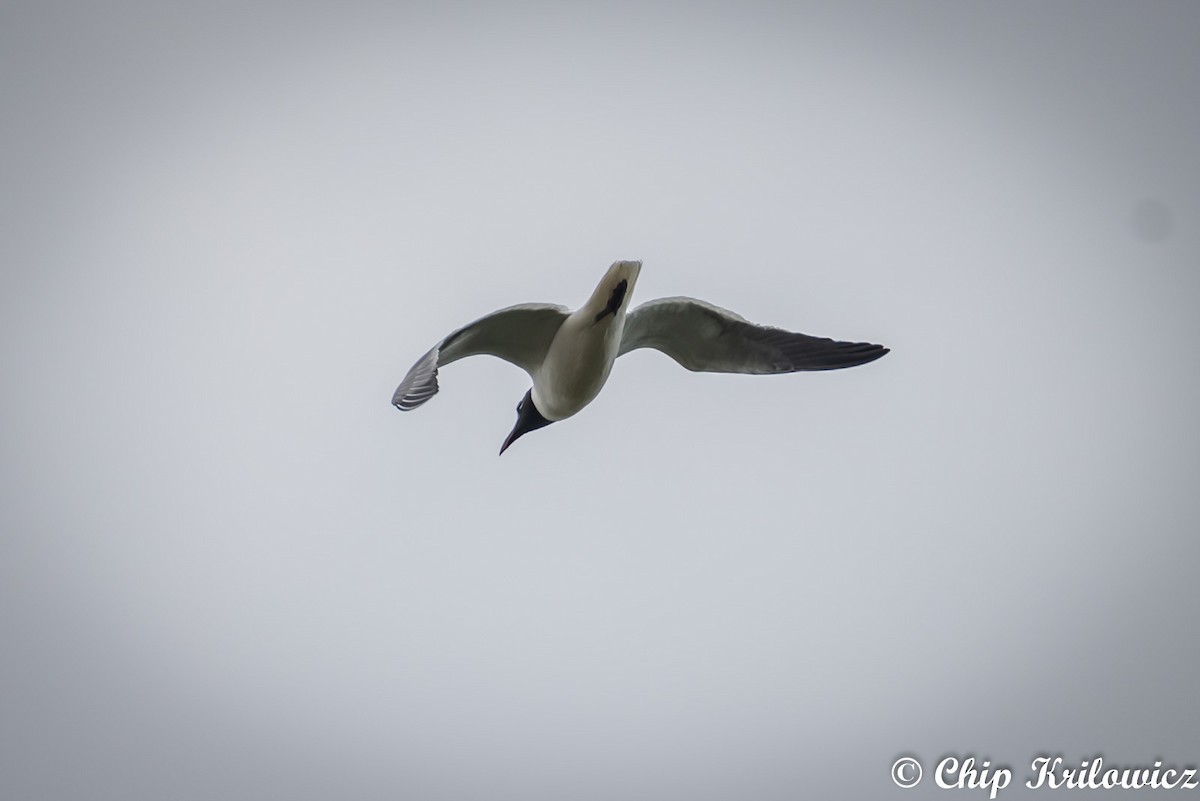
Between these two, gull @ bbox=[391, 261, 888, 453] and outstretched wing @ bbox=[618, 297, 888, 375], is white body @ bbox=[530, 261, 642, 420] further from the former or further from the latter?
outstretched wing @ bbox=[618, 297, 888, 375]

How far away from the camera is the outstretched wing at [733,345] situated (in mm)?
8117

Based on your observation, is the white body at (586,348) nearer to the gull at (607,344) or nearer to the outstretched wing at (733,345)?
the gull at (607,344)

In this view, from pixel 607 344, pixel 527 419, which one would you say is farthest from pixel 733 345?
pixel 527 419

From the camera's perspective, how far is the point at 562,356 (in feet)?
24.9

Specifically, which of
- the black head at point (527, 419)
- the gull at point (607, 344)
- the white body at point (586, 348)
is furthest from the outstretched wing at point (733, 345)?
the black head at point (527, 419)

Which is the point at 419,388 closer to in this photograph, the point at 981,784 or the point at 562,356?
the point at 562,356

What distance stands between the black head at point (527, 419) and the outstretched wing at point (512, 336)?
0.43 metres

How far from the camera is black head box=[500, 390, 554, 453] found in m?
8.63

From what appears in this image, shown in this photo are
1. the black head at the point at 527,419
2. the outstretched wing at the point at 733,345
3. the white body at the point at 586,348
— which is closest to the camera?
the white body at the point at 586,348

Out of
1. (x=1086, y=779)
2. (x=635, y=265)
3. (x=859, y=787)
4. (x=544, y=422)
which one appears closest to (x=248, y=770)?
(x=859, y=787)

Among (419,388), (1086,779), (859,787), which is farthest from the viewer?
(859,787)

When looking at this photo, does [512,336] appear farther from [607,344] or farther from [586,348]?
[607,344]

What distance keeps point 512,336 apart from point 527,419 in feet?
3.46

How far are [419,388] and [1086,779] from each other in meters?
9.70
